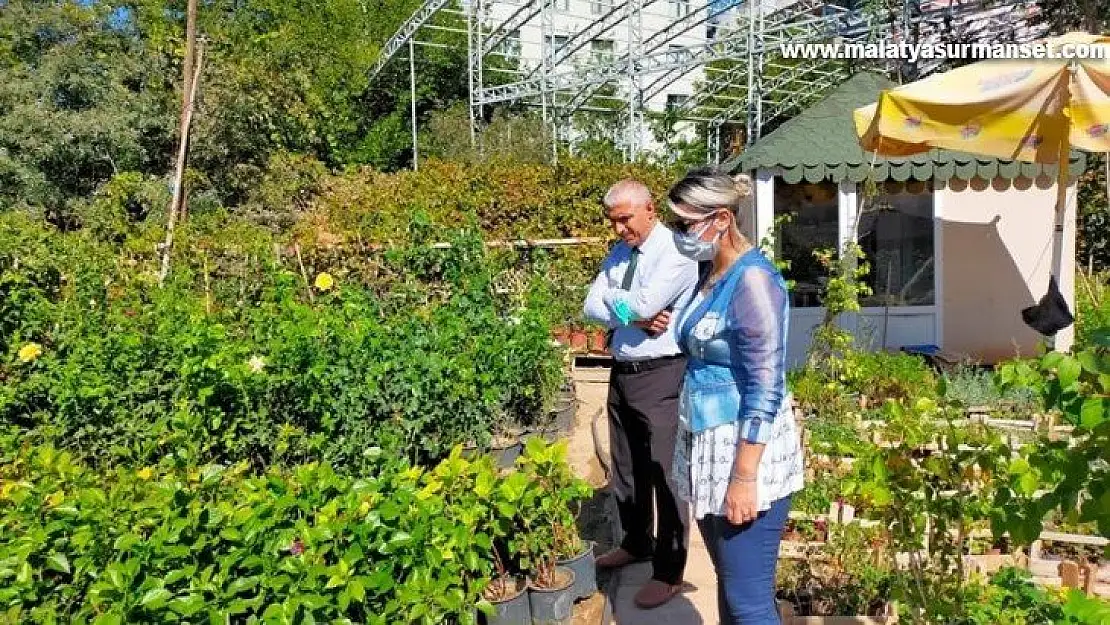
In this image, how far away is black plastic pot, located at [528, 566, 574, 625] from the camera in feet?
8.93

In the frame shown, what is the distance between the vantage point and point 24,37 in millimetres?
16172

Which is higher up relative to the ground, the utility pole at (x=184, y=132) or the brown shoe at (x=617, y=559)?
the utility pole at (x=184, y=132)

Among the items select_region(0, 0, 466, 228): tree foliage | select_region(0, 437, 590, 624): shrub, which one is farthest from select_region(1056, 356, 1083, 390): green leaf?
select_region(0, 0, 466, 228): tree foliage

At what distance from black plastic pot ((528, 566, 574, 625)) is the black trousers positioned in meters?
0.39

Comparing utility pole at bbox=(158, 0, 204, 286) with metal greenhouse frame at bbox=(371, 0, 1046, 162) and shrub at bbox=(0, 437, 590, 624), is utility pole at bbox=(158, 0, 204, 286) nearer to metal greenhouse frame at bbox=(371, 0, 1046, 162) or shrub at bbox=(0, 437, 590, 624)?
shrub at bbox=(0, 437, 590, 624)

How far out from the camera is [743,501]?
1.88 metres

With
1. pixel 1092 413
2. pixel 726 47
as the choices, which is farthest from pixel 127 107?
pixel 1092 413

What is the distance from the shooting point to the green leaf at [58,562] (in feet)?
5.90

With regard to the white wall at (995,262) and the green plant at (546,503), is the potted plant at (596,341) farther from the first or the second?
the green plant at (546,503)

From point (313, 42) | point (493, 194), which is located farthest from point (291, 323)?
point (313, 42)

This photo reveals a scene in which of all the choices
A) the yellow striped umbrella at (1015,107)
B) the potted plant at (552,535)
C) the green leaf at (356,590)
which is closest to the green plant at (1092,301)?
the yellow striped umbrella at (1015,107)

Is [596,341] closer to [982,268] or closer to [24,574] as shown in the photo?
[982,268]

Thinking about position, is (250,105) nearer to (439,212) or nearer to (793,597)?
(439,212)

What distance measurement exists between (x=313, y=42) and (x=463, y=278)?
767 inches
